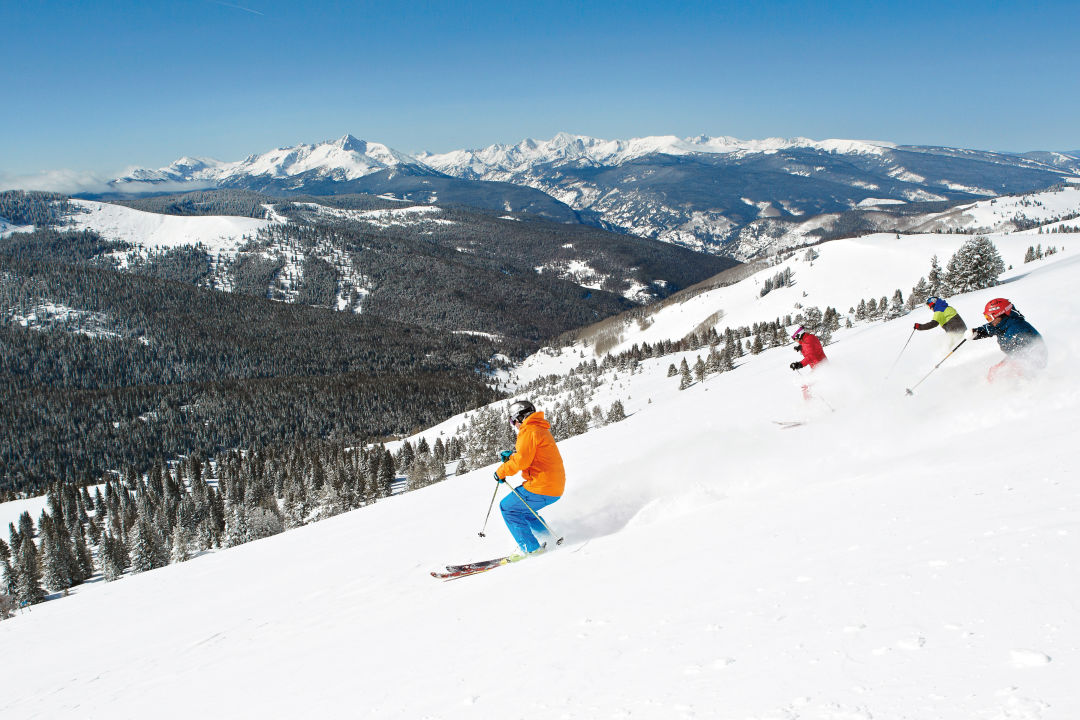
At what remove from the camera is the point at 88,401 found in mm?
150000

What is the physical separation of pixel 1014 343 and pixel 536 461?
454 inches

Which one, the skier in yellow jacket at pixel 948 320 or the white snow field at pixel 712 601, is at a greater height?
the skier in yellow jacket at pixel 948 320

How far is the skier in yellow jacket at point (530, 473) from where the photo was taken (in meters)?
10.5

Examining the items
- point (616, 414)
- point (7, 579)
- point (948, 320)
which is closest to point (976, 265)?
point (616, 414)

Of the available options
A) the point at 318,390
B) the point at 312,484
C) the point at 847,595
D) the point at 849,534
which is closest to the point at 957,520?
the point at 849,534

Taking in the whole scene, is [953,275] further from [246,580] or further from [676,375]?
[246,580]

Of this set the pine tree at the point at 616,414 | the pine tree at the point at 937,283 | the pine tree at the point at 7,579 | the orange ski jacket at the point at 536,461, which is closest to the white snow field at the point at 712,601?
the orange ski jacket at the point at 536,461

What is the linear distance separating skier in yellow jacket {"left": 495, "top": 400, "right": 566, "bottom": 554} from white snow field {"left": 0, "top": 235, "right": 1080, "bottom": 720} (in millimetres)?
811

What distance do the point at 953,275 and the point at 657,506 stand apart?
2572 inches

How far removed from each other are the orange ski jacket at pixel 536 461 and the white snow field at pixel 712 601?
136cm

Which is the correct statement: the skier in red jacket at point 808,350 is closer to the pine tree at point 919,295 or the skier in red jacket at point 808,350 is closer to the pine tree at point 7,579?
the pine tree at point 919,295

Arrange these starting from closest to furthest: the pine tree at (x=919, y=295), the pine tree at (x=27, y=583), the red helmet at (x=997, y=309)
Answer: the red helmet at (x=997, y=309), the pine tree at (x=27, y=583), the pine tree at (x=919, y=295)

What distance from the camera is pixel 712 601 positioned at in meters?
6.07

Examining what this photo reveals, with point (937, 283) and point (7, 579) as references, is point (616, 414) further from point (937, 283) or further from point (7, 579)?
point (7, 579)
